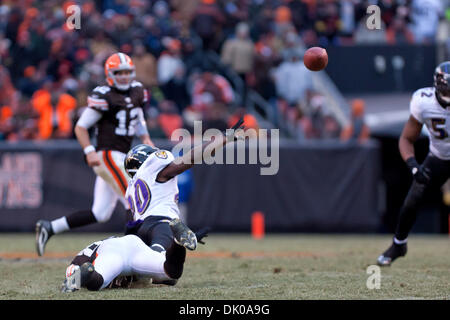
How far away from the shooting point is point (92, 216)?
819 cm

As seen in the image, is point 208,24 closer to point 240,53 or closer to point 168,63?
point 240,53

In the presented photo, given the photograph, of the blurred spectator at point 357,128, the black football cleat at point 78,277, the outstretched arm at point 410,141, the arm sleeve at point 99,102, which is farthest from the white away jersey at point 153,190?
the blurred spectator at point 357,128

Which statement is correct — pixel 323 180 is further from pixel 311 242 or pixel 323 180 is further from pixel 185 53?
pixel 185 53

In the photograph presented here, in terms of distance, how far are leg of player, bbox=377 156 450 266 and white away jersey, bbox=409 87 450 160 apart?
9cm

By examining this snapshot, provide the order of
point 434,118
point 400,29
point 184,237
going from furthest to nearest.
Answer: point 400,29, point 434,118, point 184,237

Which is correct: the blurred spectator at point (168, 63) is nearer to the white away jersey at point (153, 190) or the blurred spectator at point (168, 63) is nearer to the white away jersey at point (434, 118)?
the white away jersey at point (434, 118)

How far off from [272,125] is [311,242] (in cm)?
326

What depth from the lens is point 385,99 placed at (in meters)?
14.3

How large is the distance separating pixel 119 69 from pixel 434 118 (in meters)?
3.09

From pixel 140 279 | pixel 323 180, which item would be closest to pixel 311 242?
pixel 323 180

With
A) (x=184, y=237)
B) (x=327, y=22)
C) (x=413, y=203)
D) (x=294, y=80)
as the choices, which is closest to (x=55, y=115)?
(x=294, y=80)

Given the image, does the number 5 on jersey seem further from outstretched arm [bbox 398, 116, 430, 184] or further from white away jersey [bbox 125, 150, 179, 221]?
white away jersey [bbox 125, 150, 179, 221]

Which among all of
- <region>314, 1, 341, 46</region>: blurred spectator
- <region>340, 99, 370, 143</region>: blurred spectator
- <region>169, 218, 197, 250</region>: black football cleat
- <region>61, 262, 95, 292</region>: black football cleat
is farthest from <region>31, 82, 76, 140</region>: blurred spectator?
<region>169, 218, 197, 250</region>: black football cleat
